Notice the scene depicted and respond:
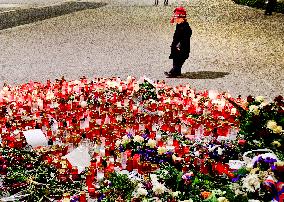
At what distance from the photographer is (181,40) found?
11.9 m

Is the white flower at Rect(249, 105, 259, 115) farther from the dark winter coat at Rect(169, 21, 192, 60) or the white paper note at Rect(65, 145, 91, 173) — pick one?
the dark winter coat at Rect(169, 21, 192, 60)

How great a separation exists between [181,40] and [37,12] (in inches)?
540

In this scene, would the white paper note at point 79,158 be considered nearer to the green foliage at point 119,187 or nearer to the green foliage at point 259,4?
the green foliage at point 119,187

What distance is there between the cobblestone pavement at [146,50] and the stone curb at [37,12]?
2.76 feet

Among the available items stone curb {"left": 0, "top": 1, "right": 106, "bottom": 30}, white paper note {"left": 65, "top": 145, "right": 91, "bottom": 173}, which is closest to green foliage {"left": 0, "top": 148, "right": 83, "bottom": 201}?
white paper note {"left": 65, "top": 145, "right": 91, "bottom": 173}

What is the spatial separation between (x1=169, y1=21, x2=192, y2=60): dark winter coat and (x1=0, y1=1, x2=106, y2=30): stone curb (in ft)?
29.7

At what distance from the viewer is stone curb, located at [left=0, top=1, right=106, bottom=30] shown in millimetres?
20234

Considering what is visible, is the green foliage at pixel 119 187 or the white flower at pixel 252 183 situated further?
the green foliage at pixel 119 187

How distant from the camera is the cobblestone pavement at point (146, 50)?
11.6 metres

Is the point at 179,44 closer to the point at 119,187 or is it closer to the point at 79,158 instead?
the point at 79,158

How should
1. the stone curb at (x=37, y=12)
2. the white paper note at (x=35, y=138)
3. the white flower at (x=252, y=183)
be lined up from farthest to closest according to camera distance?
the stone curb at (x=37, y=12)
the white paper note at (x=35, y=138)
the white flower at (x=252, y=183)

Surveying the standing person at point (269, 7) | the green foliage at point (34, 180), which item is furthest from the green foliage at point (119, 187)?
the standing person at point (269, 7)

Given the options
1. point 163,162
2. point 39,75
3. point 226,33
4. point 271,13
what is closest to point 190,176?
point 163,162

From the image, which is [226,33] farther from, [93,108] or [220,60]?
[93,108]
